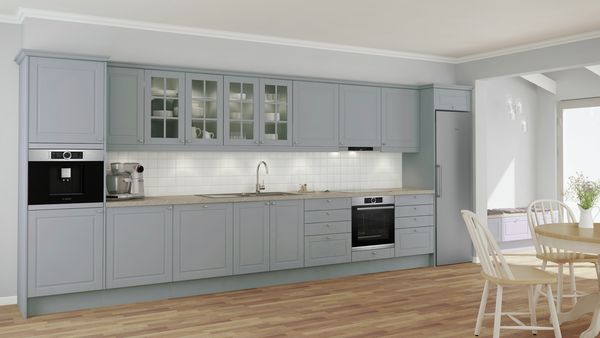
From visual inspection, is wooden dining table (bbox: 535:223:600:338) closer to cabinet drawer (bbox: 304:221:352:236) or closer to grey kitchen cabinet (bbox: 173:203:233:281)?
cabinet drawer (bbox: 304:221:352:236)

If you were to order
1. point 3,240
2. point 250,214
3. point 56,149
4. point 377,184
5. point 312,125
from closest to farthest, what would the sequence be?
point 56,149
point 3,240
point 250,214
point 312,125
point 377,184

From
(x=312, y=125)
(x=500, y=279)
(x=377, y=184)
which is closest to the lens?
(x=500, y=279)

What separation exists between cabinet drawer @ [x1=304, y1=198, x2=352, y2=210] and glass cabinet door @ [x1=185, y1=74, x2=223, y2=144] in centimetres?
113

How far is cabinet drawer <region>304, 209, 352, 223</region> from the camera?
613 centimetres

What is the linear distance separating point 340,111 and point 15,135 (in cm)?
332

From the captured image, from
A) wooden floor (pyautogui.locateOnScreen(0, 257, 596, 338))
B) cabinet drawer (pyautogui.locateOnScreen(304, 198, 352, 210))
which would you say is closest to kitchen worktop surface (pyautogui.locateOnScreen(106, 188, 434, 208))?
cabinet drawer (pyautogui.locateOnScreen(304, 198, 352, 210))

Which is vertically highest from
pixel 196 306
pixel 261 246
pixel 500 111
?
pixel 500 111

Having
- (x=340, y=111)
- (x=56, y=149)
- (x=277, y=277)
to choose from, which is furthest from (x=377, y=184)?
(x=56, y=149)

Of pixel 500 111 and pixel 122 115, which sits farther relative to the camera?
pixel 500 111

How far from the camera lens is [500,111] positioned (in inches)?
339

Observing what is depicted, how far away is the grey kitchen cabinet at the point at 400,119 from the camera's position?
694cm

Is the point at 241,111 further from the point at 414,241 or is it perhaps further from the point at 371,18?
the point at 414,241

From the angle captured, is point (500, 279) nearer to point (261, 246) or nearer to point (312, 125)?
point (261, 246)

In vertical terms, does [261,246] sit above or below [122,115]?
below
